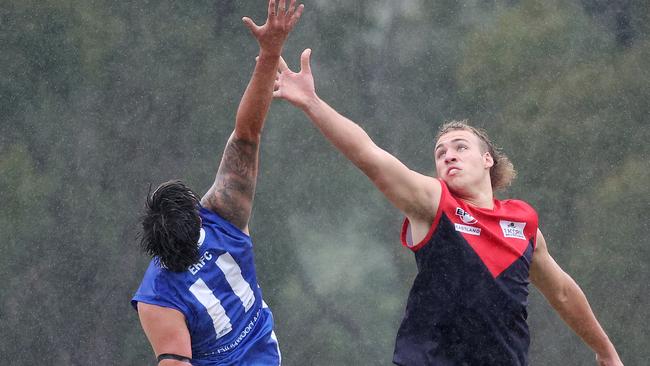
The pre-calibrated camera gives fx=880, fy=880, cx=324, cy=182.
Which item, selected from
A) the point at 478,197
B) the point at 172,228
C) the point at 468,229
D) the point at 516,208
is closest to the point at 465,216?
Answer: the point at 468,229

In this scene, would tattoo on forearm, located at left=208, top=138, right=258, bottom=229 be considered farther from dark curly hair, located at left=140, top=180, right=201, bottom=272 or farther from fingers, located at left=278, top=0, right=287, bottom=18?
fingers, located at left=278, top=0, right=287, bottom=18

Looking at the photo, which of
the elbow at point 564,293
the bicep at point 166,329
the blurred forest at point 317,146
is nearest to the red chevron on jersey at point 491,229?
the elbow at point 564,293

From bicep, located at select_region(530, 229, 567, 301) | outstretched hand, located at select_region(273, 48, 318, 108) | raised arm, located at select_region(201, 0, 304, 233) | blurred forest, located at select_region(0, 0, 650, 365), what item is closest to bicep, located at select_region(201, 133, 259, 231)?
raised arm, located at select_region(201, 0, 304, 233)

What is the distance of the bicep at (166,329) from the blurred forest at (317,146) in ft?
23.0

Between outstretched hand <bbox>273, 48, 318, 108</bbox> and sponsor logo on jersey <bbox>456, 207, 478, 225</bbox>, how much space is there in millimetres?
743

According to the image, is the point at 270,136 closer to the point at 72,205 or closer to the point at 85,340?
the point at 72,205

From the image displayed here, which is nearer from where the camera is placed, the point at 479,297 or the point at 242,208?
the point at 479,297

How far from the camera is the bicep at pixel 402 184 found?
3.38 metres

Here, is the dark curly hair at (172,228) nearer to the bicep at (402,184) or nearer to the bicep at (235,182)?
the bicep at (235,182)

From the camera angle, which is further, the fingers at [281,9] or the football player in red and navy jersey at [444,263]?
the football player in red and navy jersey at [444,263]

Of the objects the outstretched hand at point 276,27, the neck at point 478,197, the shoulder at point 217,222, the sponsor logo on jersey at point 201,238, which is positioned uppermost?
the outstretched hand at point 276,27

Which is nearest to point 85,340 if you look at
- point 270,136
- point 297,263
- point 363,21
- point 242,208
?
point 297,263

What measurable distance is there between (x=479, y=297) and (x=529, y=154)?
311 inches

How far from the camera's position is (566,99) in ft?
36.4
